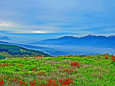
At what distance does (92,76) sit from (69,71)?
93.1 inches

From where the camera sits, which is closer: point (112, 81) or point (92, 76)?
point (112, 81)

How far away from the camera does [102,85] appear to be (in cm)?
1014

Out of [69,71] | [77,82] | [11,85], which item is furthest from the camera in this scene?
[69,71]

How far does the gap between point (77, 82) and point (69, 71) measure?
3209mm

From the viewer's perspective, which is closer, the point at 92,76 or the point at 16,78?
the point at 16,78

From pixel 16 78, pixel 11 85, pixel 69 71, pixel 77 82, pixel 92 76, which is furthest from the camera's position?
pixel 69 71

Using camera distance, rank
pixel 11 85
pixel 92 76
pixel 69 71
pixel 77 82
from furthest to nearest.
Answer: pixel 69 71 → pixel 92 76 → pixel 77 82 → pixel 11 85

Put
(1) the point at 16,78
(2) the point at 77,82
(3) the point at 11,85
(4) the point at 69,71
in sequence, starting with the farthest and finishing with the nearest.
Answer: (4) the point at 69,71, (1) the point at 16,78, (2) the point at 77,82, (3) the point at 11,85

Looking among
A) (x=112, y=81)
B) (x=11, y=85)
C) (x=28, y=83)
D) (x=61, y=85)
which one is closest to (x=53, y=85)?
(x=61, y=85)

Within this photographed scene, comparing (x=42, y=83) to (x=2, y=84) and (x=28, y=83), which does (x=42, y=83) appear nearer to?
(x=28, y=83)

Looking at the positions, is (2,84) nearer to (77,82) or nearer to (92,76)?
(77,82)

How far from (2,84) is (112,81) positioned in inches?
331

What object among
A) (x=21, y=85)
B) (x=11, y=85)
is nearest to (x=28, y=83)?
(x=21, y=85)

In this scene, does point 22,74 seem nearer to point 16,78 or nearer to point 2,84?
point 16,78
